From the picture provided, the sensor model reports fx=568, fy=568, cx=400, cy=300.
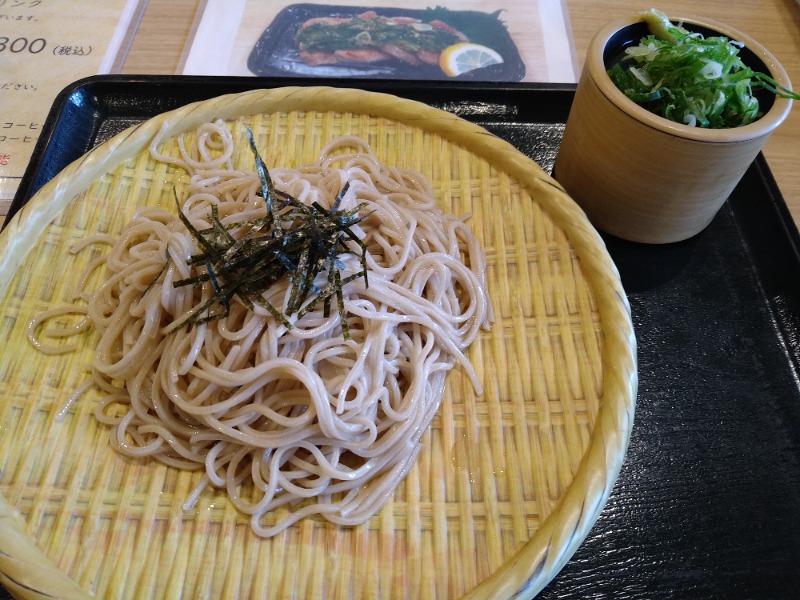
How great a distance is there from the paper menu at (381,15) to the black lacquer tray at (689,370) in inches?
18.7

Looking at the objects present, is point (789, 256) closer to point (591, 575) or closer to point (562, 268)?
point (562, 268)

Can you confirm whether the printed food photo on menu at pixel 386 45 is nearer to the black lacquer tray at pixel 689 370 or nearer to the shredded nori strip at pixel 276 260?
the black lacquer tray at pixel 689 370

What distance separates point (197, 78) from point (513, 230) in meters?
1.45

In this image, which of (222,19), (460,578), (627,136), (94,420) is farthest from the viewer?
(222,19)

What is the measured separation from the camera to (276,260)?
1446mm

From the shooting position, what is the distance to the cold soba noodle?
139 centimetres

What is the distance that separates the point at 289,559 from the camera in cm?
128

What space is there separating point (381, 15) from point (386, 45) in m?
0.28

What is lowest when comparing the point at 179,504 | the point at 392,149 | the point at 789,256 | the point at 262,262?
the point at 789,256

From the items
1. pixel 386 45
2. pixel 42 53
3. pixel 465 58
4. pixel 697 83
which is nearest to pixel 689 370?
pixel 697 83

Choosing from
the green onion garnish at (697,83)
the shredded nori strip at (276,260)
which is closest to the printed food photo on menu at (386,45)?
the green onion garnish at (697,83)

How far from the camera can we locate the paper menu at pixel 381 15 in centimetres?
272

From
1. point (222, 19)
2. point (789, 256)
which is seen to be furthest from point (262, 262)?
point (222, 19)

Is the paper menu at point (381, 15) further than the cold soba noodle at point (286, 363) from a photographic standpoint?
Yes
